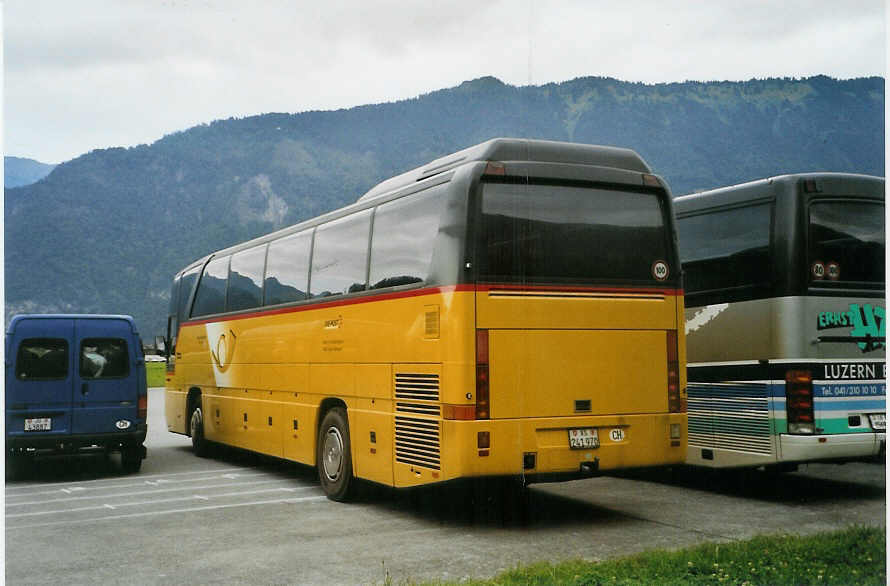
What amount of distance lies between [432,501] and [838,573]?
495 cm

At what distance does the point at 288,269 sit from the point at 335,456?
2.67 m

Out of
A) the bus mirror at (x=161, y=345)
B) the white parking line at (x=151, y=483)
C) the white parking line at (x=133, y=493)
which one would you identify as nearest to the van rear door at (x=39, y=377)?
the white parking line at (x=151, y=483)

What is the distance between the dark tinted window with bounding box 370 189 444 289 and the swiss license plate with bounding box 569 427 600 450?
1858 mm

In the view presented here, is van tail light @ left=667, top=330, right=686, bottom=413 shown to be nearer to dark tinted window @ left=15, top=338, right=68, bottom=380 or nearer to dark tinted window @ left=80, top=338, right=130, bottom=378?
dark tinted window @ left=80, top=338, right=130, bottom=378

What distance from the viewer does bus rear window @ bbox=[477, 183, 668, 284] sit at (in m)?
8.12

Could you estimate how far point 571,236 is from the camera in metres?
8.38

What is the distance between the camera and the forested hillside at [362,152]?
891 centimetres

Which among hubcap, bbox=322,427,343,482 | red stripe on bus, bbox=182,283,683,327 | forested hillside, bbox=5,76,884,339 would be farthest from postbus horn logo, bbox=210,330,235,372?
hubcap, bbox=322,427,343,482

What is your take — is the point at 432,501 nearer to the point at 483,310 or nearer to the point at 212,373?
the point at 483,310

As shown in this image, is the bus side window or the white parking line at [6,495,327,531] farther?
the bus side window

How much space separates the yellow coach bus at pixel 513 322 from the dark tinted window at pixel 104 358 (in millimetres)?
3989

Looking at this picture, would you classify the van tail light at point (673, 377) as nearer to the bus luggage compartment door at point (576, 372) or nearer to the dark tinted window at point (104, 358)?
the bus luggage compartment door at point (576, 372)

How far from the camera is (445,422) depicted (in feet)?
26.1

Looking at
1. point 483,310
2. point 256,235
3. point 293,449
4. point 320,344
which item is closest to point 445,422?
point 483,310
